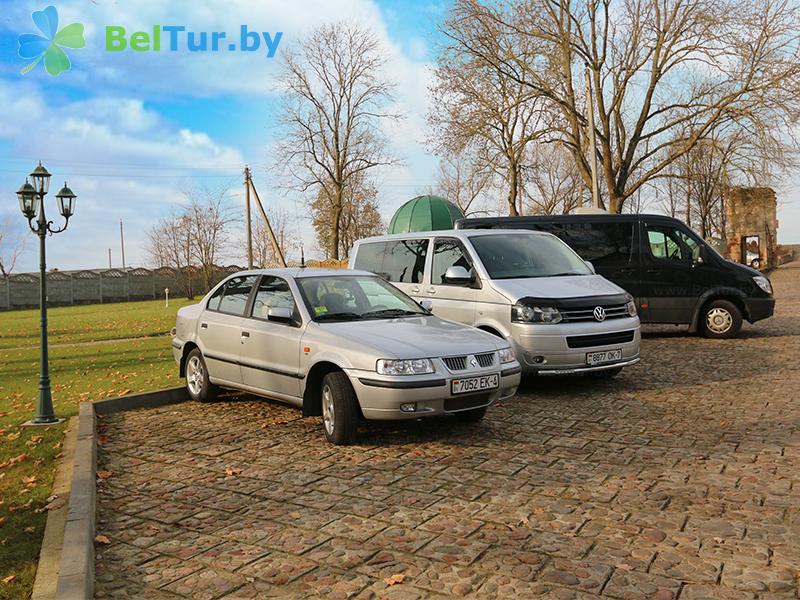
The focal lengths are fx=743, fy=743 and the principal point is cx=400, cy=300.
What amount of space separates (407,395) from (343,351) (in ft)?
2.52

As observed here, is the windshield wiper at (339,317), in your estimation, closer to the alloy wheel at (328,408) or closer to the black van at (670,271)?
the alloy wheel at (328,408)

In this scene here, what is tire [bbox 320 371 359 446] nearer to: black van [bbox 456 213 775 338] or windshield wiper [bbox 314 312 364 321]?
windshield wiper [bbox 314 312 364 321]

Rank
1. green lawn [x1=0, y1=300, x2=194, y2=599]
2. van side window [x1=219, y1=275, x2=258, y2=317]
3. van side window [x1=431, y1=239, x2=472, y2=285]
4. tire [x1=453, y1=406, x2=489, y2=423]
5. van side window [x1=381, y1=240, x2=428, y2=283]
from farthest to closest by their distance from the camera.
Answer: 1. van side window [x1=381, y1=240, x2=428, y2=283]
2. van side window [x1=431, y1=239, x2=472, y2=285]
3. van side window [x1=219, y1=275, x2=258, y2=317]
4. tire [x1=453, y1=406, x2=489, y2=423]
5. green lawn [x1=0, y1=300, x2=194, y2=599]

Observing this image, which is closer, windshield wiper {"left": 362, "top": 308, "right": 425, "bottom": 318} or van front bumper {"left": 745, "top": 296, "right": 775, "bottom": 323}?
windshield wiper {"left": 362, "top": 308, "right": 425, "bottom": 318}

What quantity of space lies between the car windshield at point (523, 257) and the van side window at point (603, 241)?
3.47m

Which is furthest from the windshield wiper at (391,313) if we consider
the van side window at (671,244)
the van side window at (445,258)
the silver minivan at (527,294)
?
the van side window at (671,244)

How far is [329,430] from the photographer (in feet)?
22.4

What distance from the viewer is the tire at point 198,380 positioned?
9.05 metres

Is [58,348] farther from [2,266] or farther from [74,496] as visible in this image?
[2,266]

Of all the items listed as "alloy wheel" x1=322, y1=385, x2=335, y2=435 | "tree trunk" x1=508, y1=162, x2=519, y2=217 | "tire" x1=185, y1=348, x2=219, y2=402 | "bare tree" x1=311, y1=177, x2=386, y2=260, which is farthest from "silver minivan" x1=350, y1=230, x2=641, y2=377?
"bare tree" x1=311, y1=177, x2=386, y2=260

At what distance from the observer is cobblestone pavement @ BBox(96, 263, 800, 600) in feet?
12.8

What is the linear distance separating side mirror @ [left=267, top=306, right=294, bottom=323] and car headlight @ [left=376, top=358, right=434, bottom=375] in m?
1.39

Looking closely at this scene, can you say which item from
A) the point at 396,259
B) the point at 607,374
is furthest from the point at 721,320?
the point at 396,259

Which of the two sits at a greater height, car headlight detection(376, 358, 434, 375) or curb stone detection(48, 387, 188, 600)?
car headlight detection(376, 358, 434, 375)
